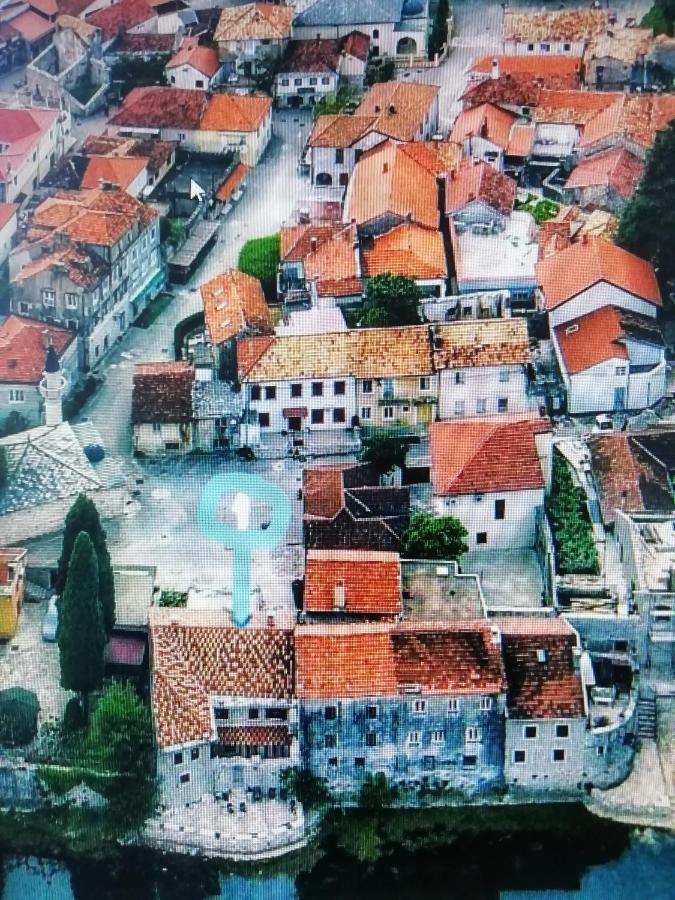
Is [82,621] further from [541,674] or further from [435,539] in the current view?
[541,674]

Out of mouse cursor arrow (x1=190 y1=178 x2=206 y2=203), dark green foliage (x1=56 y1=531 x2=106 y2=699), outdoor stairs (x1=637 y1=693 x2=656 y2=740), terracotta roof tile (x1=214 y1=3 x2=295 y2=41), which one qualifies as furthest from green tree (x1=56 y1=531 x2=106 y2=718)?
terracotta roof tile (x1=214 y1=3 x2=295 y2=41)

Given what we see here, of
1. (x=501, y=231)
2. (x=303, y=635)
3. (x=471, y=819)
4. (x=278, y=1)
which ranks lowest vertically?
(x=471, y=819)

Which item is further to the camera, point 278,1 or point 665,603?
point 278,1

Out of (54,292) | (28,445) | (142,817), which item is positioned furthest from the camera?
(54,292)

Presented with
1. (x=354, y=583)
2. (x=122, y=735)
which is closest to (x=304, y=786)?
(x=122, y=735)

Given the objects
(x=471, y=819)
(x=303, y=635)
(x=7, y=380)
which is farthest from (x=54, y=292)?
(x=471, y=819)

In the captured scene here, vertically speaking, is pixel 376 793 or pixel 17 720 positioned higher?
pixel 17 720

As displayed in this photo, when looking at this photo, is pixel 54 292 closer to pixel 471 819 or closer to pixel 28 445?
pixel 28 445
